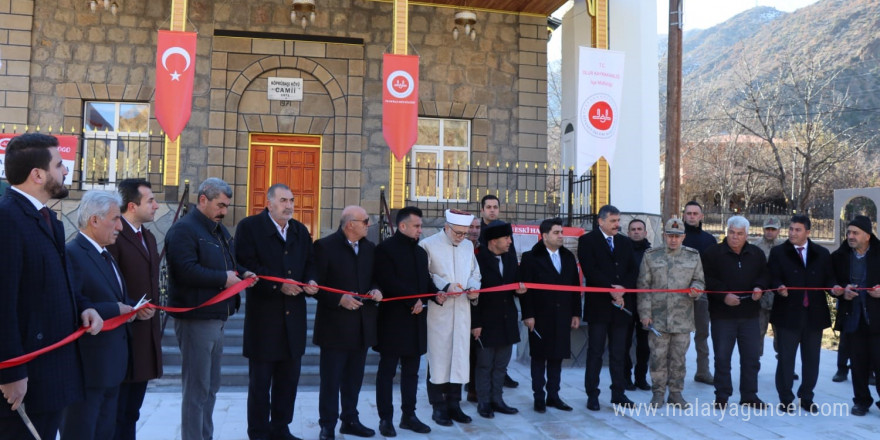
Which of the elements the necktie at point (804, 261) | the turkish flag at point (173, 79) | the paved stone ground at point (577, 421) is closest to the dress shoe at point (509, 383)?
the paved stone ground at point (577, 421)

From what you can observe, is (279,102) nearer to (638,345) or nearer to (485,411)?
(638,345)

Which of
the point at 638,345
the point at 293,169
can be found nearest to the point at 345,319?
the point at 638,345

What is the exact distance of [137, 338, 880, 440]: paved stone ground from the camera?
5793 millimetres

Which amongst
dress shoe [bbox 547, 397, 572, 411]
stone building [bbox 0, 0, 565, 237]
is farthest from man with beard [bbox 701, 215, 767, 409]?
stone building [bbox 0, 0, 565, 237]

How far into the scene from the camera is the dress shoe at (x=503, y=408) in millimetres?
6457

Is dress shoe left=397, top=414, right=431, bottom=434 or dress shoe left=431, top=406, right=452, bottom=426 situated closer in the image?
dress shoe left=397, top=414, right=431, bottom=434

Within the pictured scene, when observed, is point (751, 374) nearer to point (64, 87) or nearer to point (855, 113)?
point (64, 87)

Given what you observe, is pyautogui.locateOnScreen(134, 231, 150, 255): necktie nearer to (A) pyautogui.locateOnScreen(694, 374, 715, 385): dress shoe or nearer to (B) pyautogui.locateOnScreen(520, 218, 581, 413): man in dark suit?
(B) pyautogui.locateOnScreen(520, 218, 581, 413): man in dark suit

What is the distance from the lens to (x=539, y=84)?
13414mm

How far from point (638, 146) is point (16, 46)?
34.8 ft

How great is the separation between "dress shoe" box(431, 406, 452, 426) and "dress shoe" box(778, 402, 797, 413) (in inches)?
128

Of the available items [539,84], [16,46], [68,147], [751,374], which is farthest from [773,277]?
[16,46]

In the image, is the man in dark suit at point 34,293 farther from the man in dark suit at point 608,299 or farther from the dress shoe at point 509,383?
the dress shoe at point 509,383

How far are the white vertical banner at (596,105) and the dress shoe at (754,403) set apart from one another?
427 cm
